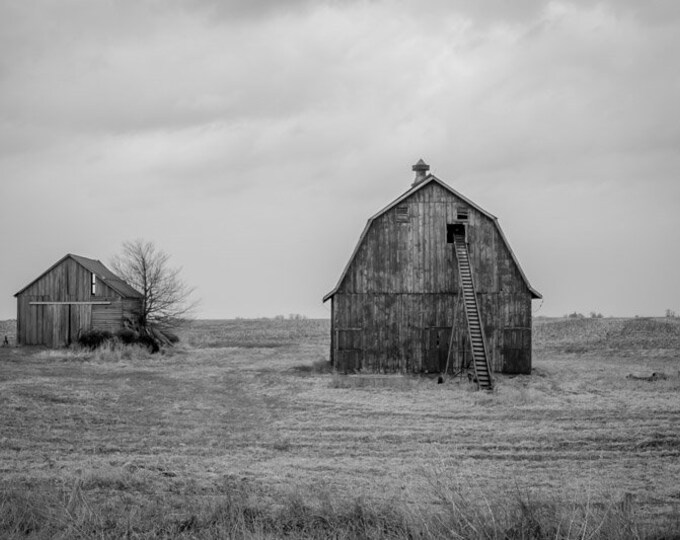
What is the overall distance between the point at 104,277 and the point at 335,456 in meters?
34.3

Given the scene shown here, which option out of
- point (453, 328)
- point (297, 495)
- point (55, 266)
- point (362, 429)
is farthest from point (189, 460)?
point (55, 266)

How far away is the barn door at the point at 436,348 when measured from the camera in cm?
2880

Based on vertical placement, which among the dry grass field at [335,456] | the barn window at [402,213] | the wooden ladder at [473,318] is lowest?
the dry grass field at [335,456]

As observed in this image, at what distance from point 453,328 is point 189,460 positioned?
1716cm

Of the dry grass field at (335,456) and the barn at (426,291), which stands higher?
the barn at (426,291)

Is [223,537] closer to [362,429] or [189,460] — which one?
[189,460]

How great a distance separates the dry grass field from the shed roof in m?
13.8

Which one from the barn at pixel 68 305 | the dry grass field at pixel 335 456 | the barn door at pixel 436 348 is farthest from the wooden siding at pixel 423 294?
the barn at pixel 68 305

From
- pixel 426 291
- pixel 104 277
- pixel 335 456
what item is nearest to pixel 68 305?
pixel 104 277

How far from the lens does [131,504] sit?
9133mm

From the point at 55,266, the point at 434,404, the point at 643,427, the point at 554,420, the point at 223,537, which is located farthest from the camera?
the point at 55,266

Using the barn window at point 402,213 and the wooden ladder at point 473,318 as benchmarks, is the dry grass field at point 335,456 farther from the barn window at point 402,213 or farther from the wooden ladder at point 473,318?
the barn window at point 402,213

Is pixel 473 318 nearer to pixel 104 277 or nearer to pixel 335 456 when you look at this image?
pixel 335 456

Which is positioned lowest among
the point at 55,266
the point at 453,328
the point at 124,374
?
the point at 124,374
